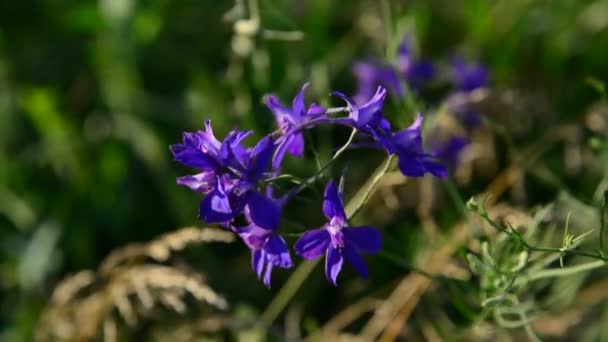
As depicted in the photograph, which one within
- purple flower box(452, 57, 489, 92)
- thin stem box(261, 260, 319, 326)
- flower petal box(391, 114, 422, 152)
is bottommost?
thin stem box(261, 260, 319, 326)

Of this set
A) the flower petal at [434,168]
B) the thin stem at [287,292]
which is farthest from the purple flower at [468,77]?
the flower petal at [434,168]

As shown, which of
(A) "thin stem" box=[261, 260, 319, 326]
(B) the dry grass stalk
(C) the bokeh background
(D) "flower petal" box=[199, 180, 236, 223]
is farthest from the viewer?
(C) the bokeh background

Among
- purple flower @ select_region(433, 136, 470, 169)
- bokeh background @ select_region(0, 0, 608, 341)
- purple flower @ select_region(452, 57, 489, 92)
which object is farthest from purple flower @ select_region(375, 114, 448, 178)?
purple flower @ select_region(452, 57, 489, 92)

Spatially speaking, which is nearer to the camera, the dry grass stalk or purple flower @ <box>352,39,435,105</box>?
the dry grass stalk

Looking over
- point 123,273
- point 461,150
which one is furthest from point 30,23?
point 461,150

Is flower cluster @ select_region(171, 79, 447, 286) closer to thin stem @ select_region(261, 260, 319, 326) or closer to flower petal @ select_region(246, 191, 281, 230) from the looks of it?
flower petal @ select_region(246, 191, 281, 230)

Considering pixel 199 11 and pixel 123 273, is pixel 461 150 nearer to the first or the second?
pixel 123 273

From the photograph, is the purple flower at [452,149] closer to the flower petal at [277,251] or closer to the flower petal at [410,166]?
the flower petal at [410,166]
